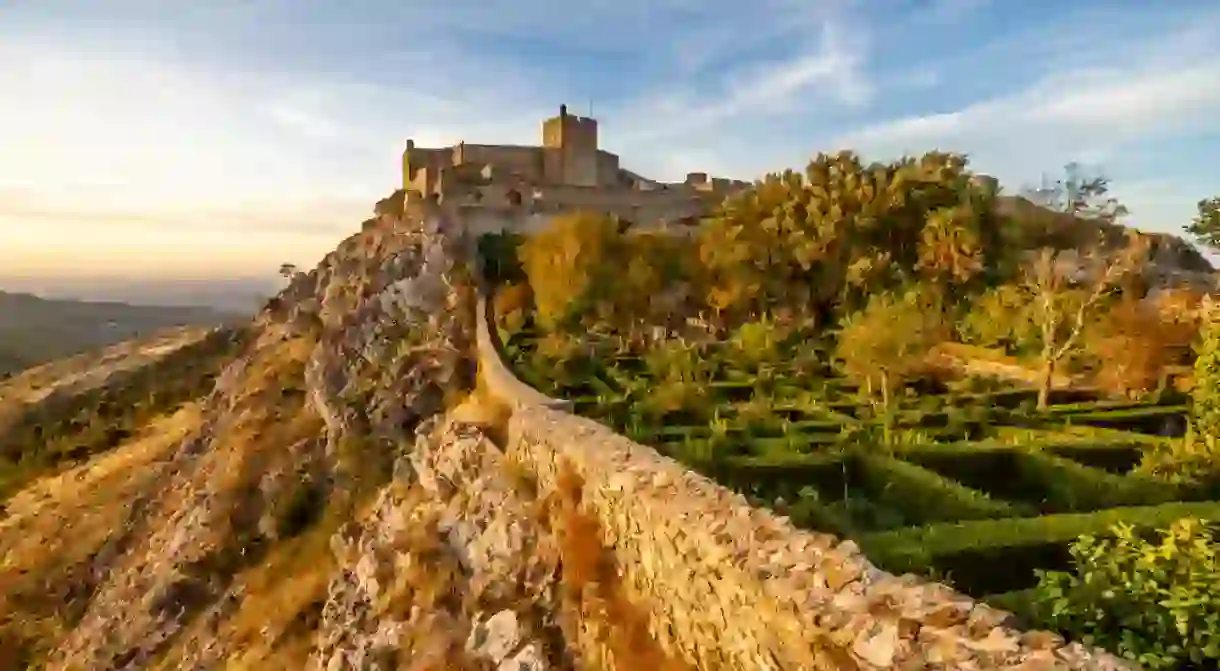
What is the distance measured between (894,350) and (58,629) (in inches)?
962

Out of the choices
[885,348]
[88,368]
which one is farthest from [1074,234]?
[88,368]

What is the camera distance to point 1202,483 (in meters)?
11.0

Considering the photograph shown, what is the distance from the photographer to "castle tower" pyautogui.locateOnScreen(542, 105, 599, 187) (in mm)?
55438

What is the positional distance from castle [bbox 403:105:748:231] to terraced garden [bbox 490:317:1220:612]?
2518 centimetres

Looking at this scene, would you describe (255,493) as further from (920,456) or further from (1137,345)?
(1137,345)

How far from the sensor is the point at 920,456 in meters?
12.6

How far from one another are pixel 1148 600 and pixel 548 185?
43.2 m

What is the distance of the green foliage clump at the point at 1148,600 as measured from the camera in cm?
534

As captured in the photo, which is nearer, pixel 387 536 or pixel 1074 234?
pixel 387 536

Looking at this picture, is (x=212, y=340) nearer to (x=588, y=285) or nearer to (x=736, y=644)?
(x=588, y=285)

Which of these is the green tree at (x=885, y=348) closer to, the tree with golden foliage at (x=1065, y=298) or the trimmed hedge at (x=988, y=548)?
the tree with golden foliage at (x=1065, y=298)

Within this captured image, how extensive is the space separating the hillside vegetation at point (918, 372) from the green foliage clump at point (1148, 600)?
0.02 metres

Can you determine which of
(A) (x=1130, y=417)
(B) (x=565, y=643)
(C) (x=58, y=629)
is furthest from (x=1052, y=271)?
(C) (x=58, y=629)

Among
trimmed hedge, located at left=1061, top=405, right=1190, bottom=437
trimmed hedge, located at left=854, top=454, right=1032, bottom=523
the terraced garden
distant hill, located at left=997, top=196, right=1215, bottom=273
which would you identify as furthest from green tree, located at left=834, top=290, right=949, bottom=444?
distant hill, located at left=997, top=196, right=1215, bottom=273
